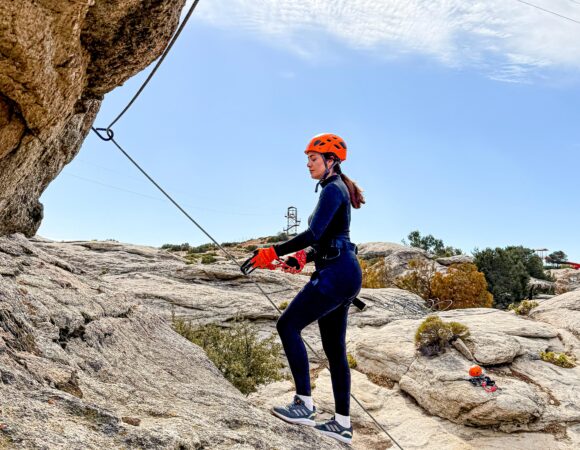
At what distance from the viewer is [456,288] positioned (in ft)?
106

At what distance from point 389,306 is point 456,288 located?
37.0 ft

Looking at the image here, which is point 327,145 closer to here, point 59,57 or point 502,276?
point 59,57

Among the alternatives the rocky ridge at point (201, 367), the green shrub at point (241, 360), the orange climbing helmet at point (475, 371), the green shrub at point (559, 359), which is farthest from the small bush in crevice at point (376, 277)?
the green shrub at point (241, 360)

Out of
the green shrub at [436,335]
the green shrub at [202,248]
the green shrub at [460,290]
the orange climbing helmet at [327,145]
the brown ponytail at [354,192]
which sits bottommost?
the brown ponytail at [354,192]

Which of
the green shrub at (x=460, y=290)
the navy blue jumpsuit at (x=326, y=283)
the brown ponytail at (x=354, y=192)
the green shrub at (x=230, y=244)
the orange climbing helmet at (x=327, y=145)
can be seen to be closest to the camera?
the navy blue jumpsuit at (x=326, y=283)

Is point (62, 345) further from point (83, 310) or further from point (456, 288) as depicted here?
point (456, 288)

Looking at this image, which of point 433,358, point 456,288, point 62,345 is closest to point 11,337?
point 62,345

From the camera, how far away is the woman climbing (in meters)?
5.39

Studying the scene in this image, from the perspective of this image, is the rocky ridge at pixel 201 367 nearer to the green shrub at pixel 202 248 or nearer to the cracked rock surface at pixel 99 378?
the cracked rock surface at pixel 99 378

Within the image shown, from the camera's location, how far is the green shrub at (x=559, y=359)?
15.5 m

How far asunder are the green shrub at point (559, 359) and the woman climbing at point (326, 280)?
1213cm

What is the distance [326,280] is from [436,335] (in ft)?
36.0

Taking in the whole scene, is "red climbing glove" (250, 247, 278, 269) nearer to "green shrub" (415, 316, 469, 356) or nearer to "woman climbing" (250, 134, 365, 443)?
"woman climbing" (250, 134, 365, 443)

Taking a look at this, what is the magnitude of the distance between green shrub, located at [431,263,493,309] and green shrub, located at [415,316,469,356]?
1600 cm
